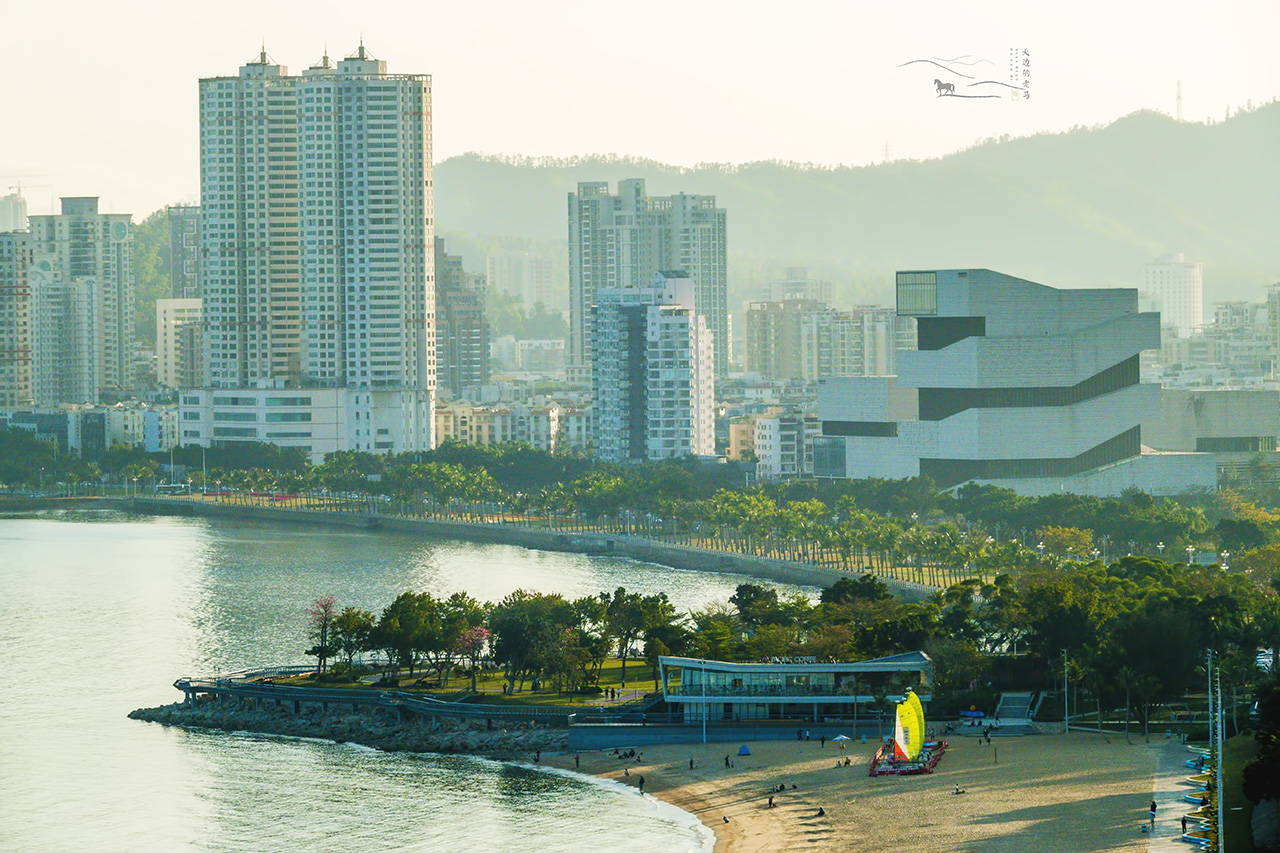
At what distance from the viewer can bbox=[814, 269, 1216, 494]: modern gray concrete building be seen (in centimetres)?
6544

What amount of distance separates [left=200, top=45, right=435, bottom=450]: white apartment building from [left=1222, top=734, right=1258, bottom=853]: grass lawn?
64.4 metres

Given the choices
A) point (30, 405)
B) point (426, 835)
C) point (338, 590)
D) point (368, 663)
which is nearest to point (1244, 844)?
point (426, 835)

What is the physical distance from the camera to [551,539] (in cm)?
6531

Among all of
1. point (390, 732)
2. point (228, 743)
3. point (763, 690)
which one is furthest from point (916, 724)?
point (228, 743)

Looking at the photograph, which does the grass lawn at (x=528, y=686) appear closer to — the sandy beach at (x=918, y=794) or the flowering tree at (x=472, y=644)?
the flowering tree at (x=472, y=644)

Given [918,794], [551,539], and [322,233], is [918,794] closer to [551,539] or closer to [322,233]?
[551,539]

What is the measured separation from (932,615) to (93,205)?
104m

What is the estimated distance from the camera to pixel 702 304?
138625 mm

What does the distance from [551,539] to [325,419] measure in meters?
26.6

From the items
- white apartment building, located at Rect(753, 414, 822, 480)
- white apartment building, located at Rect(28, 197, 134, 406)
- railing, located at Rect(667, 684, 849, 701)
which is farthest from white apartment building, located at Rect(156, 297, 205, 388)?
railing, located at Rect(667, 684, 849, 701)

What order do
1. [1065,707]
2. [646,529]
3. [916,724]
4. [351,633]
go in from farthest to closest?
[646,529] < [351,633] < [1065,707] < [916,724]

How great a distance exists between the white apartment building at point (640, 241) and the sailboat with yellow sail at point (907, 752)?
102m

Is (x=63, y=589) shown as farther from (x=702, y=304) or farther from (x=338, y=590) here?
(x=702, y=304)

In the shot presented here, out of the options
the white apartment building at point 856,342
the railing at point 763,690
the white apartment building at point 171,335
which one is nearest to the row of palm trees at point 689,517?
the railing at point 763,690
